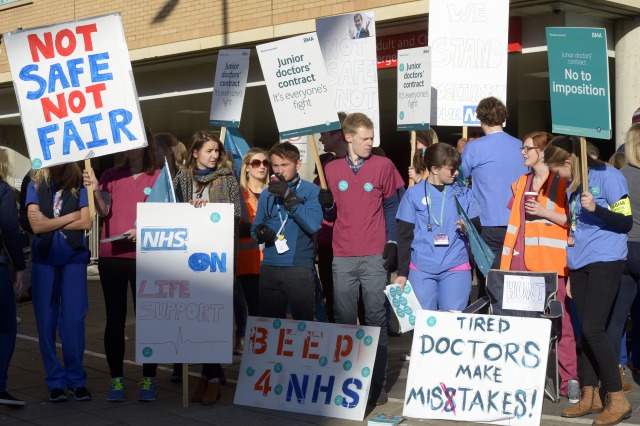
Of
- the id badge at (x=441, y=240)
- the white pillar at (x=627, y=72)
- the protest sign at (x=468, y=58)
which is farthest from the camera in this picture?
the white pillar at (x=627, y=72)

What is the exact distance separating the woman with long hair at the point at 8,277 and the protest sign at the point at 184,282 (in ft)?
2.95

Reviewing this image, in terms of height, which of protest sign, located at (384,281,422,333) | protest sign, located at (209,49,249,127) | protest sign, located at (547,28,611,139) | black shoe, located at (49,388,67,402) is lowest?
black shoe, located at (49,388,67,402)

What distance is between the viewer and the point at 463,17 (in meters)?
9.60

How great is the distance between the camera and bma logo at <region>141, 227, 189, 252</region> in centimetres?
733

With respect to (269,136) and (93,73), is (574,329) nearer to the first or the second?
(93,73)

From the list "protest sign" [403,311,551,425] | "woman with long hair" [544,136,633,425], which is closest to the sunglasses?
"protest sign" [403,311,551,425]

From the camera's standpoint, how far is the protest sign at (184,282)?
732cm

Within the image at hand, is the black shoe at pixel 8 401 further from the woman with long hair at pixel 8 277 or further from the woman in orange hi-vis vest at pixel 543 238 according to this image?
the woman in orange hi-vis vest at pixel 543 238

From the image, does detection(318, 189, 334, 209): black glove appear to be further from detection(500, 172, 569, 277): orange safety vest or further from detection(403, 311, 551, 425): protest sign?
detection(500, 172, 569, 277): orange safety vest

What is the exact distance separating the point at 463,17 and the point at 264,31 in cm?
733

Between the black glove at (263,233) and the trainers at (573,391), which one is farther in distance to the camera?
Result: the trainers at (573,391)

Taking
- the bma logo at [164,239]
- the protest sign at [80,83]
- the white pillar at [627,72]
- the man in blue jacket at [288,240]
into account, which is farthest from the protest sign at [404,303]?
the white pillar at [627,72]

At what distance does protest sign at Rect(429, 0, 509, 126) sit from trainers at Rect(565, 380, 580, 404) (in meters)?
2.99

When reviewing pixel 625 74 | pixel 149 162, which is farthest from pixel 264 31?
pixel 149 162
